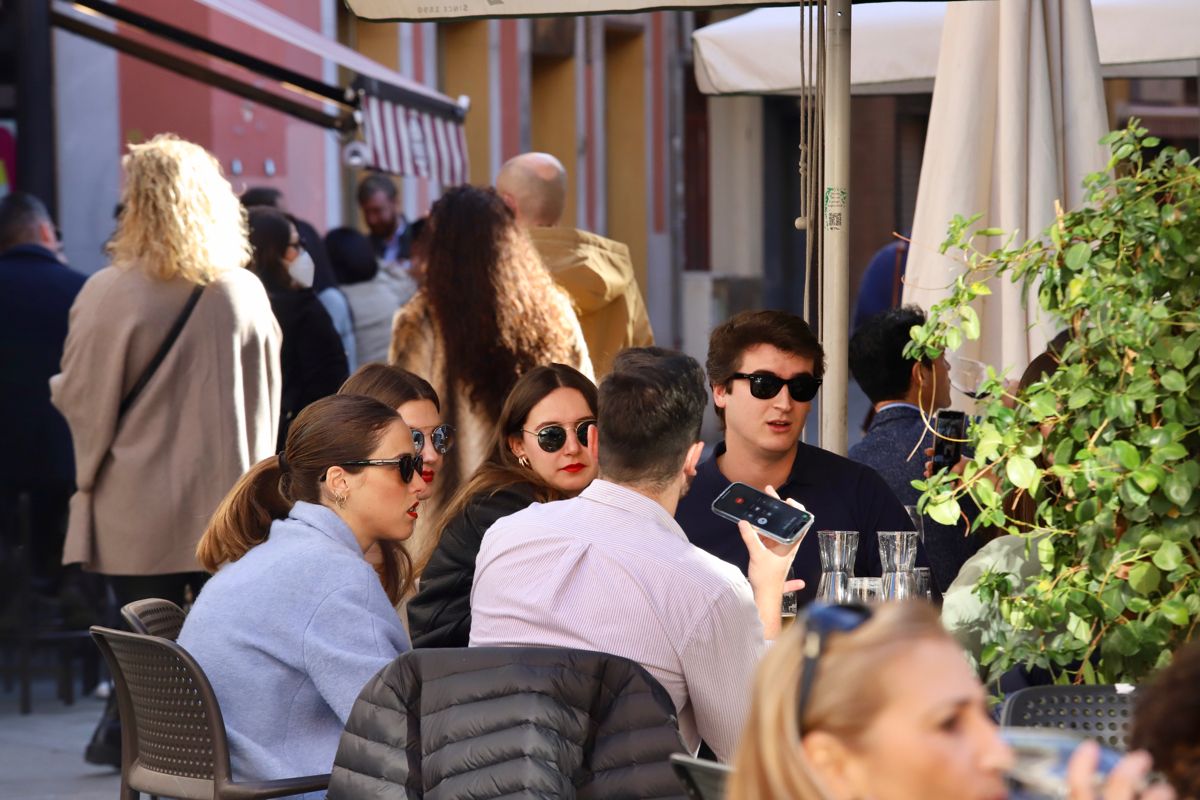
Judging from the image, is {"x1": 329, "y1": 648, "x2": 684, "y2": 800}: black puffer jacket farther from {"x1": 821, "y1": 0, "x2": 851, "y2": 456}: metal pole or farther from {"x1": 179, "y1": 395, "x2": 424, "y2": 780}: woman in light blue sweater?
{"x1": 821, "y1": 0, "x2": 851, "y2": 456}: metal pole

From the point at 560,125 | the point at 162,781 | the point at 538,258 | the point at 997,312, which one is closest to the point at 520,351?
the point at 538,258

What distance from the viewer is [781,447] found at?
4.46 meters

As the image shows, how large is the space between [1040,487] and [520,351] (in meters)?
2.99

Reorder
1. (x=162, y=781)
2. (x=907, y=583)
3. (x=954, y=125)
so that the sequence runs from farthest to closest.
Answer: (x=954, y=125)
(x=162, y=781)
(x=907, y=583)

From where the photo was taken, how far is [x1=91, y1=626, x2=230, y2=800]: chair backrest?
379 cm

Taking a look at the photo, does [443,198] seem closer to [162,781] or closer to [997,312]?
[997,312]

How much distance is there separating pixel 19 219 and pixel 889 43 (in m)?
3.53

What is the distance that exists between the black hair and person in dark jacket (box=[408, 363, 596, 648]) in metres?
4.45

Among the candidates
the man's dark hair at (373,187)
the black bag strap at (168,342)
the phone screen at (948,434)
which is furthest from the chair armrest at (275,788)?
the man's dark hair at (373,187)

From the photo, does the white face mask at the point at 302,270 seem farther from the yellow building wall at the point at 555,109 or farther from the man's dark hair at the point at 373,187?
the yellow building wall at the point at 555,109

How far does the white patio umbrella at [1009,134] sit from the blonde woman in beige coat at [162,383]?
2.29 meters

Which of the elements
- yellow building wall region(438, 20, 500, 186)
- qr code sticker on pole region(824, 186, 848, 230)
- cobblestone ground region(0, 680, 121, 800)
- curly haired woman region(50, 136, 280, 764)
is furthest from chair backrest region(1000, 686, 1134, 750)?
yellow building wall region(438, 20, 500, 186)

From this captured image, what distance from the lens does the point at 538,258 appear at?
6.25 m

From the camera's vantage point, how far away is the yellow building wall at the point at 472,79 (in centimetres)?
1859
